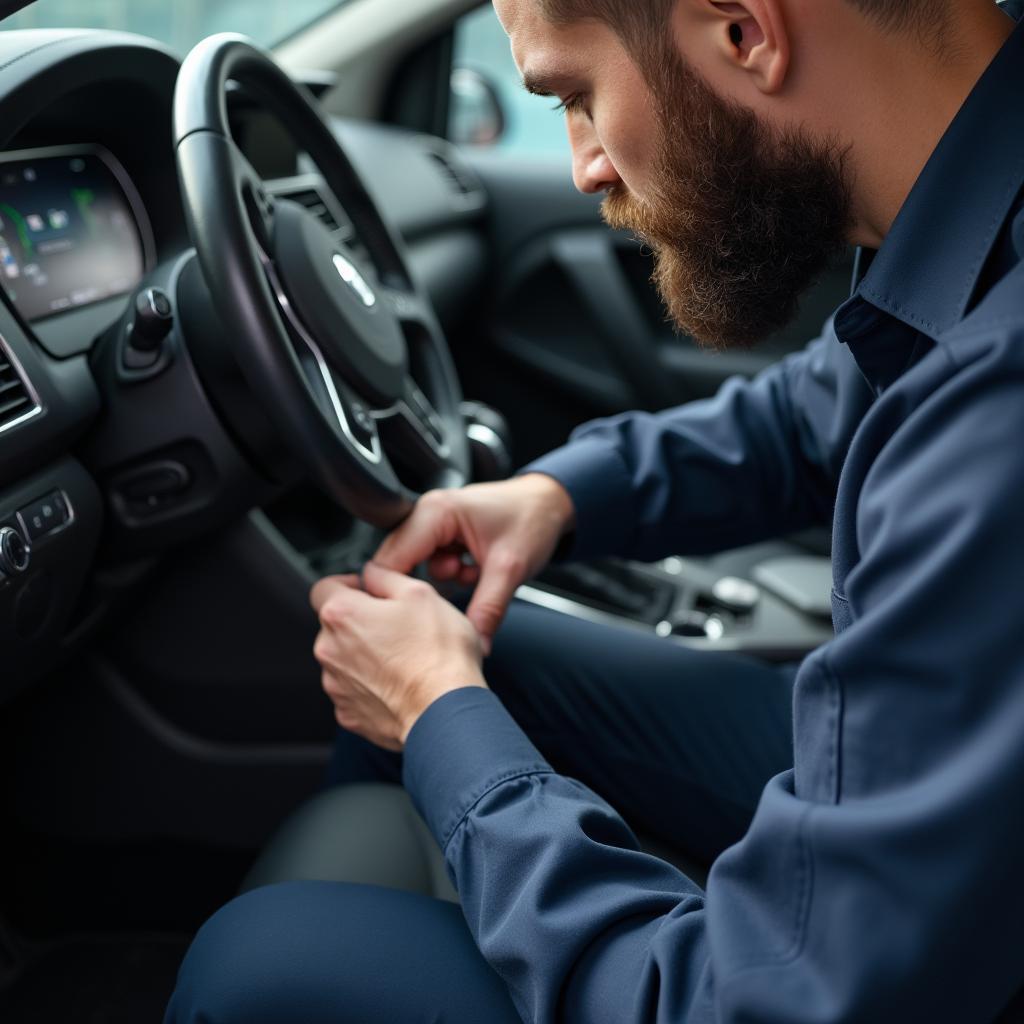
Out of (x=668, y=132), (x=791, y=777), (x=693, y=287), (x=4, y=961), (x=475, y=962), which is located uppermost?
(x=668, y=132)

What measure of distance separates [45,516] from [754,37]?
66 cm

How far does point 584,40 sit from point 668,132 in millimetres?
77

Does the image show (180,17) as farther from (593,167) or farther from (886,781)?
(886,781)

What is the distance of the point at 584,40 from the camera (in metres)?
0.78

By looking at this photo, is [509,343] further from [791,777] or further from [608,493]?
[791,777]

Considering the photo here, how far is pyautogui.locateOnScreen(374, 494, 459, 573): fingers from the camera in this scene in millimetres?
1078

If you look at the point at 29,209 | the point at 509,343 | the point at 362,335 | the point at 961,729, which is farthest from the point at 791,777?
the point at 509,343

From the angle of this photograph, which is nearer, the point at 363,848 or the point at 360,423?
the point at 363,848

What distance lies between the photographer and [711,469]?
1288 mm

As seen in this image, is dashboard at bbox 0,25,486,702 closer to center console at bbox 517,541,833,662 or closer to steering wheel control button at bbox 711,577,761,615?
center console at bbox 517,541,833,662

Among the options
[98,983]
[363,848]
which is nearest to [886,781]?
[363,848]

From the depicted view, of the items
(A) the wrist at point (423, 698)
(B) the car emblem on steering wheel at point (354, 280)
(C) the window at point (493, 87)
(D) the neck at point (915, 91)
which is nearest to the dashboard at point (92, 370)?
(B) the car emblem on steering wheel at point (354, 280)

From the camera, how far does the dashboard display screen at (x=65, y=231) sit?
1119 millimetres

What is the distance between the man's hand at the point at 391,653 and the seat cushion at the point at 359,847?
0.08 meters
